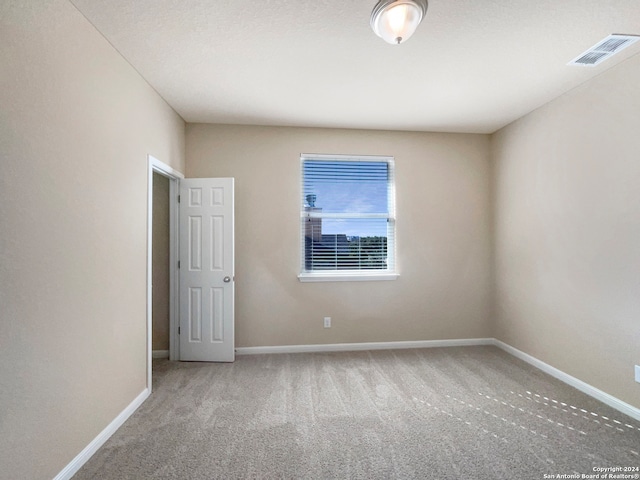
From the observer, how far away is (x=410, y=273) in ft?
13.0

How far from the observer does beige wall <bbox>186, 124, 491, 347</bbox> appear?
3.75 metres

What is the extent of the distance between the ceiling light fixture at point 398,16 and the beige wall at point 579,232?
193 centimetres

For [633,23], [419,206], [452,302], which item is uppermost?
[633,23]

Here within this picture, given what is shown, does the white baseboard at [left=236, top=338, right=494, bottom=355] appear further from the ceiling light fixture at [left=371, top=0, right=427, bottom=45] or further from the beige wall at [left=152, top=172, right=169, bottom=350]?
the ceiling light fixture at [left=371, top=0, right=427, bottom=45]

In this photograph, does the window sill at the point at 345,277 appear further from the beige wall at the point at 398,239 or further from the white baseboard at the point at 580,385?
the white baseboard at the point at 580,385

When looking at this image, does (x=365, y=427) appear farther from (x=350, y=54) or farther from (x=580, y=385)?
(x=350, y=54)

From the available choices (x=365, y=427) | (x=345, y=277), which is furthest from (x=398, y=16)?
(x=345, y=277)

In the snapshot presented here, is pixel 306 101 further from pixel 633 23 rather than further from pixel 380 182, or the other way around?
pixel 633 23

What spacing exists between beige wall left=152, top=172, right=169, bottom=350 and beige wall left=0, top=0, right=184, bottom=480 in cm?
110

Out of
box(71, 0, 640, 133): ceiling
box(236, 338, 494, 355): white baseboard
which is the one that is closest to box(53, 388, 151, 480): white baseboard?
box(236, 338, 494, 355): white baseboard

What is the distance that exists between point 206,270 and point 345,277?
5.32 feet

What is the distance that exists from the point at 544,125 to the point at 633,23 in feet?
4.10

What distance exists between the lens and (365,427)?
2229 mm

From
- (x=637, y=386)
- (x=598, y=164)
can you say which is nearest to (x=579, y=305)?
(x=637, y=386)
